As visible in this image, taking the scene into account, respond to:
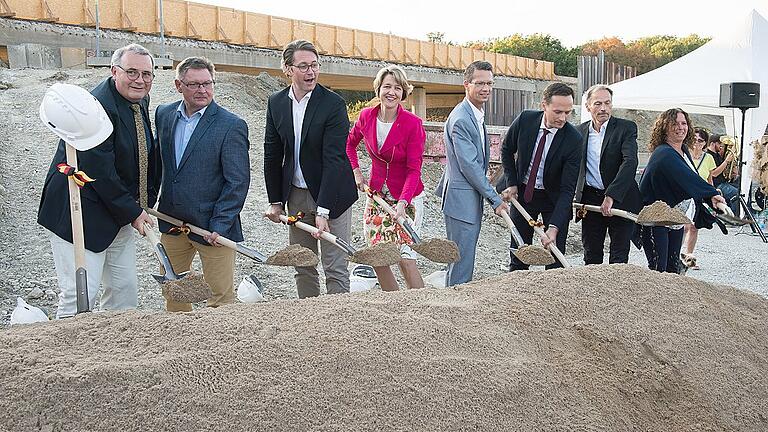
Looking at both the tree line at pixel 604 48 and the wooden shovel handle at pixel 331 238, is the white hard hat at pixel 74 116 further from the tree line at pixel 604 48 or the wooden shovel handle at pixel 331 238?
the tree line at pixel 604 48

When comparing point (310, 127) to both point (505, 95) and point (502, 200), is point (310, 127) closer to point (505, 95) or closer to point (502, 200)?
point (502, 200)

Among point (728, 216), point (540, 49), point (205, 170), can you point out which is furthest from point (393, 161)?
point (540, 49)

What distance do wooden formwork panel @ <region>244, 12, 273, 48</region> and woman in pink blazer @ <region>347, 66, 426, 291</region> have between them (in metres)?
16.9

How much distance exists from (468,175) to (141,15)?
16.1 m

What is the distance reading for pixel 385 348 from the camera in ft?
6.84

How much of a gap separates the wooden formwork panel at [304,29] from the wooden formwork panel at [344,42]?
0.91 metres

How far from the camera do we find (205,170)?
3424 mm

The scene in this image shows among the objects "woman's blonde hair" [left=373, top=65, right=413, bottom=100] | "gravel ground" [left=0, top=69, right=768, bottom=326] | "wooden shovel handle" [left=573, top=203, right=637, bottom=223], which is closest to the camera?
"woman's blonde hair" [left=373, top=65, right=413, bottom=100]

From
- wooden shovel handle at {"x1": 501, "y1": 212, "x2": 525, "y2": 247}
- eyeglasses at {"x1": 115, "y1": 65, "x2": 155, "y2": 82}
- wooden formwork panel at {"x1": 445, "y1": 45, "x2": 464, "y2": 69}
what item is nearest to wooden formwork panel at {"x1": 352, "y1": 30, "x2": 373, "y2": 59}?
wooden formwork panel at {"x1": 445, "y1": 45, "x2": 464, "y2": 69}

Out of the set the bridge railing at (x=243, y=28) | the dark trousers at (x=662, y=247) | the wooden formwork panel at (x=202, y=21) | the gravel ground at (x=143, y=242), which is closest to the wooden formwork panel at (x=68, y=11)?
the bridge railing at (x=243, y=28)

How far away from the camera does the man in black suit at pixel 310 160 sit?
383cm

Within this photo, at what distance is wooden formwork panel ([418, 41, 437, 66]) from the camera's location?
26258 mm

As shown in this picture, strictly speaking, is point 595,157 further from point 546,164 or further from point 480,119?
point 480,119

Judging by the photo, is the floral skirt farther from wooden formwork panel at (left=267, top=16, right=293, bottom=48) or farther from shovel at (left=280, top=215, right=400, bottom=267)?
wooden formwork panel at (left=267, top=16, right=293, bottom=48)
